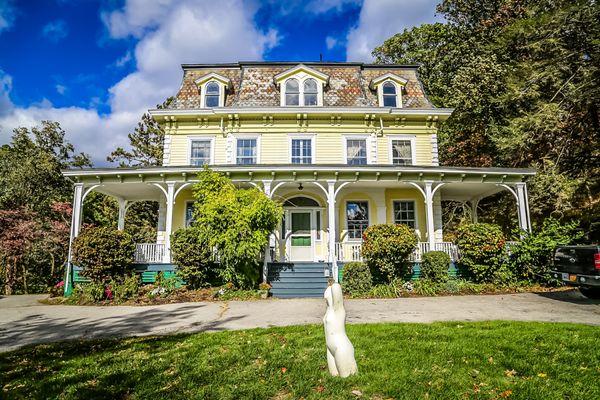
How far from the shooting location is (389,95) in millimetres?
15961

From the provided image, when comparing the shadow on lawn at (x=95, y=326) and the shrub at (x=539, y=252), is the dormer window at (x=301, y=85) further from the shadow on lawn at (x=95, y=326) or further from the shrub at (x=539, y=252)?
the shadow on lawn at (x=95, y=326)

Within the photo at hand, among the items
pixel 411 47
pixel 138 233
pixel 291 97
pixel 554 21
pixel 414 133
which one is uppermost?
A: pixel 411 47

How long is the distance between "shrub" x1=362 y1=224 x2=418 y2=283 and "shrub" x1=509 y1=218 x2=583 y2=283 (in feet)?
11.3

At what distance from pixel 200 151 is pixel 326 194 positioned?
6452mm

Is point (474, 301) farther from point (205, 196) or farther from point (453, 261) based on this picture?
point (205, 196)

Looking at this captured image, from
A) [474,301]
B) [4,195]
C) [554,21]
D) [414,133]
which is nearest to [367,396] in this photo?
[474,301]

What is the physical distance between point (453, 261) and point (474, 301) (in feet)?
9.66

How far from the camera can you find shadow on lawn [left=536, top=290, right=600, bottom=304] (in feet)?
27.7

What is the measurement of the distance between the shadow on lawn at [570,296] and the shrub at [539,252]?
1.17m

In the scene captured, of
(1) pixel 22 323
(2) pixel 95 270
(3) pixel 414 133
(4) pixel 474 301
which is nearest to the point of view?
(1) pixel 22 323

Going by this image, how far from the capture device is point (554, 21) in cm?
1320

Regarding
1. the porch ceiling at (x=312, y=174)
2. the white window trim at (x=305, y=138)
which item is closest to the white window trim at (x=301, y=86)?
the white window trim at (x=305, y=138)

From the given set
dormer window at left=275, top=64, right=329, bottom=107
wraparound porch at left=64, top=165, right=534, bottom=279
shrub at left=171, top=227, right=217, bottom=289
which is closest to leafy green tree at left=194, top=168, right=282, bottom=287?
shrub at left=171, top=227, right=217, bottom=289

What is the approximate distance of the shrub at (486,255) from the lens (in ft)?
36.4
